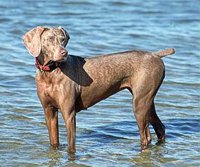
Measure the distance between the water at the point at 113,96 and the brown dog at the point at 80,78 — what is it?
366 millimetres

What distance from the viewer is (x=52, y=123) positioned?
28.3ft

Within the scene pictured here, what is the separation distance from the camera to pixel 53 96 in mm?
8250

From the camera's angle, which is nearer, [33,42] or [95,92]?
[33,42]

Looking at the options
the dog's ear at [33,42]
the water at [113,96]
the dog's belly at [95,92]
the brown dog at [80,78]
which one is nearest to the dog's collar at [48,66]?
the brown dog at [80,78]

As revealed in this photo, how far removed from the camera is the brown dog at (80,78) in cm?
809

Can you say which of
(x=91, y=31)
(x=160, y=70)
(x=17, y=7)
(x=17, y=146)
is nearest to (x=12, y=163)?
(x=17, y=146)

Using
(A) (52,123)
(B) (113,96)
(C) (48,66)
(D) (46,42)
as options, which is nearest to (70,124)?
(A) (52,123)

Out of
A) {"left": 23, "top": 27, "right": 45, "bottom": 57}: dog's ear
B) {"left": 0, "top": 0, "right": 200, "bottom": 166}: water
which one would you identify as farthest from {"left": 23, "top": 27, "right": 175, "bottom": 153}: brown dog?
{"left": 0, "top": 0, "right": 200, "bottom": 166}: water

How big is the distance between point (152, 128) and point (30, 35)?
8.28 ft

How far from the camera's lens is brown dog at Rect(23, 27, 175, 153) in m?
8.09

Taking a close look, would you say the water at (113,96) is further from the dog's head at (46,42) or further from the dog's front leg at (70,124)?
the dog's head at (46,42)

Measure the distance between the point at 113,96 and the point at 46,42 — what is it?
321 cm

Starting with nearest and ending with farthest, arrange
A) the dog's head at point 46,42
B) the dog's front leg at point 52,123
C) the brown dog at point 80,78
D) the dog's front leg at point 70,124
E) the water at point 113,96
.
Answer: the dog's head at point 46,42 < the brown dog at point 80,78 < the dog's front leg at point 70,124 < the dog's front leg at point 52,123 < the water at point 113,96

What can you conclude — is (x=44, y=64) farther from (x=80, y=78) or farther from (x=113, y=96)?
(x=113, y=96)
